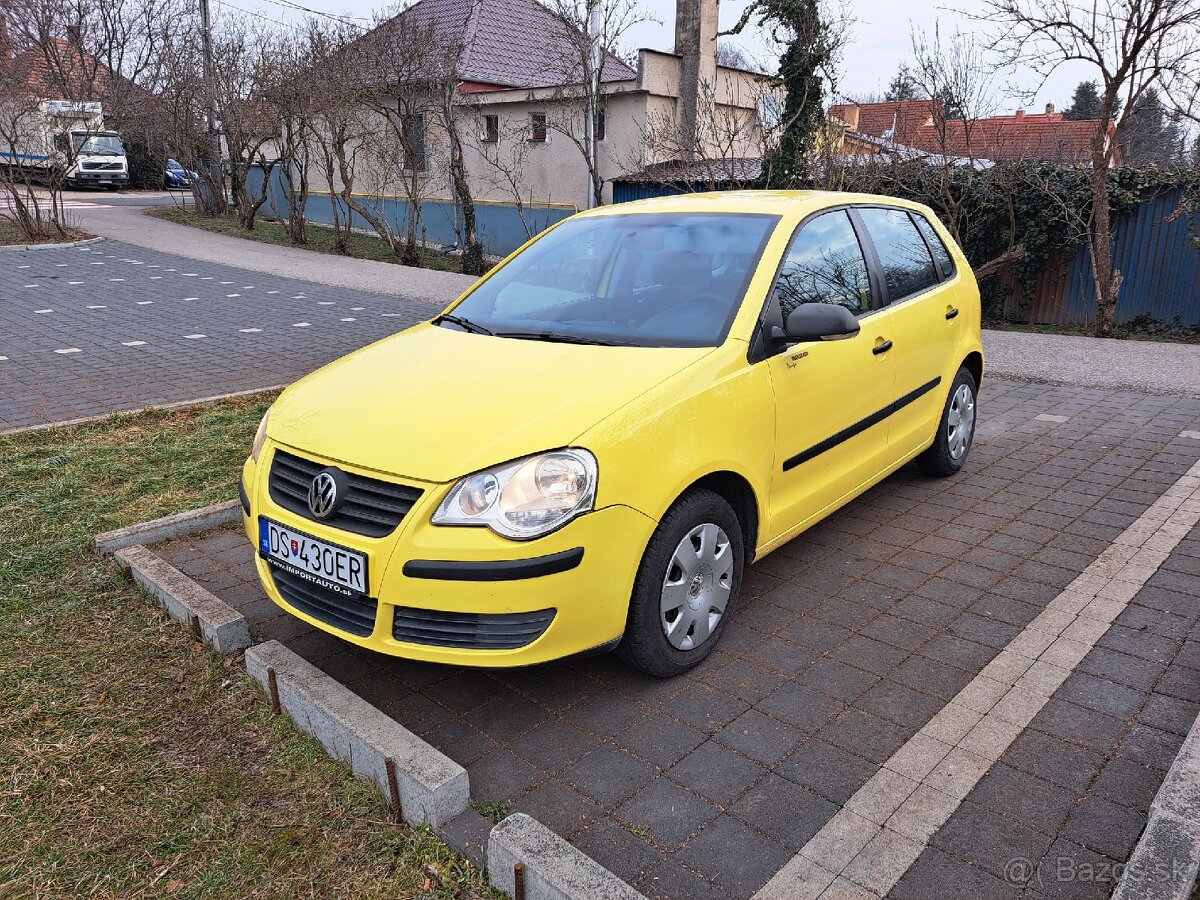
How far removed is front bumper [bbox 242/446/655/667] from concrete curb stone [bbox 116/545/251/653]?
2.68 feet

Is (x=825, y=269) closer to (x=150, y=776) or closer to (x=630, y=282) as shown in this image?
(x=630, y=282)

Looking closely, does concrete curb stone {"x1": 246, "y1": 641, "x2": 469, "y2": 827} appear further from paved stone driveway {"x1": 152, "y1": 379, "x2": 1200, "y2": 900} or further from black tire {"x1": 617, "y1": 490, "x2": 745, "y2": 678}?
black tire {"x1": 617, "y1": 490, "x2": 745, "y2": 678}

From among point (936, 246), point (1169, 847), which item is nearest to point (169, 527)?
point (1169, 847)

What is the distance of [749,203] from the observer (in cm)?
424

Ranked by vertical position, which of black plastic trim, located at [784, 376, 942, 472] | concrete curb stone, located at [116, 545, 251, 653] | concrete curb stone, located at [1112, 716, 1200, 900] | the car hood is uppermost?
the car hood

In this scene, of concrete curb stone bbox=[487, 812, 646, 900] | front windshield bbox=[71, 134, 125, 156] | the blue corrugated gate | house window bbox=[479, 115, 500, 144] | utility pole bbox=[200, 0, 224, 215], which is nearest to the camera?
concrete curb stone bbox=[487, 812, 646, 900]

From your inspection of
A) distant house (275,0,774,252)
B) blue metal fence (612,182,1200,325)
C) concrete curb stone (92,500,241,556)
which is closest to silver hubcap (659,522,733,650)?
concrete curb stone (92,500,241,556)

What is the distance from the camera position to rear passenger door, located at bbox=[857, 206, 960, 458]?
15.0 ft

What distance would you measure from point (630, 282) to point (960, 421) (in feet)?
8.63

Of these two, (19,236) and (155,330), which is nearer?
(155,330)

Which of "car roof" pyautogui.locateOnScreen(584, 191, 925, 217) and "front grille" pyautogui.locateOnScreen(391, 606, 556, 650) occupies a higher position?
"car roof" pyautogui.locateOnScreen(584, 191, 925, 217)

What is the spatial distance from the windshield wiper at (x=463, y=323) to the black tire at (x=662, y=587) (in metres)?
1.30

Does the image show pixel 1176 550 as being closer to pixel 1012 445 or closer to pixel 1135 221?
pixel 1012 445

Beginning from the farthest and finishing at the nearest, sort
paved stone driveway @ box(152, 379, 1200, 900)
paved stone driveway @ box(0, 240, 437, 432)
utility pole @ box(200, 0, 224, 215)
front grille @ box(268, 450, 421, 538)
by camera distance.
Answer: utility pole @ box(200, 0, 224, 215), paved stone driveway @ box(0, 240, 437, 432), front grille @ box(268, 450, 421, 538), paved stone driveway @ box(152, 379, 1200, 900)
